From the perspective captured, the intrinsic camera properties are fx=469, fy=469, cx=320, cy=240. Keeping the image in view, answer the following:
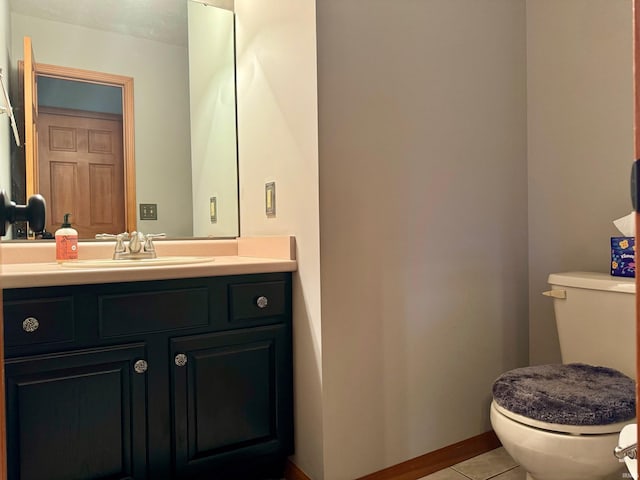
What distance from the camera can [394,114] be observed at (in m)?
1.63

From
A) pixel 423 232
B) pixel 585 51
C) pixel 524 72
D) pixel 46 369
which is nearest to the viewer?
pixel 46 369

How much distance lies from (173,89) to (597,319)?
1861 millimetres

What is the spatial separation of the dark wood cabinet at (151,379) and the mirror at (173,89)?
596 millimetres

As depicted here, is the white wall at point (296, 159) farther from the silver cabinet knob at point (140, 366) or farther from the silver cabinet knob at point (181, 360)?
the silver cabinet knob at point (140, 366)

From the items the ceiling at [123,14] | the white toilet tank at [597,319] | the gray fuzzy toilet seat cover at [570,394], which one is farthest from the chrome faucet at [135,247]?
the white toilet tank at [597,319]

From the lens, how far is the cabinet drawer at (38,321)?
122 cm

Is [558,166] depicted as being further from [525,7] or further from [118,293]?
[118,293]

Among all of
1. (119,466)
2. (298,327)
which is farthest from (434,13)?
(119,466)

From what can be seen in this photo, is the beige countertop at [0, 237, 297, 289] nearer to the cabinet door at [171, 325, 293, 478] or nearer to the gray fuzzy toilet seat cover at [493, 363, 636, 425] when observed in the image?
the cabinet door at [171, 325, 293, 478]

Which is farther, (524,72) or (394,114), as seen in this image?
(524,72)

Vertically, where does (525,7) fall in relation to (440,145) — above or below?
above

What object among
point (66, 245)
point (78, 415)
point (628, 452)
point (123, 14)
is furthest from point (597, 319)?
point (123, 14)

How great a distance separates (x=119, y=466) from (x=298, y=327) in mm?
673

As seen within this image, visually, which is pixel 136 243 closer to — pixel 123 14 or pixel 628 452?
pixel 123 14
